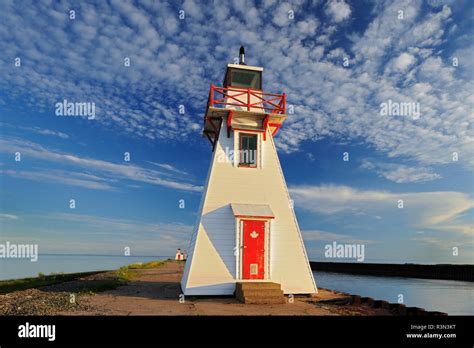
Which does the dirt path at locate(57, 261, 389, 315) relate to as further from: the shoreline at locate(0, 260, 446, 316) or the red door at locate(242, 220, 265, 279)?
the red door at locate(242, 220, 265, 279)

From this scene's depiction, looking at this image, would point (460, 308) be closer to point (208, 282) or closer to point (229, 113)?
point (208, 282)

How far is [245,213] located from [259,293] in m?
3.26

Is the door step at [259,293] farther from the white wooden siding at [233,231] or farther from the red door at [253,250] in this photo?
the white wooden siding at [233,231]

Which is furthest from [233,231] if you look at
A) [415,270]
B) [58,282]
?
[415,270]

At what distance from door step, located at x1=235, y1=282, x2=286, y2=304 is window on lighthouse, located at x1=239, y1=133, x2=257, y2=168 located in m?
5.36

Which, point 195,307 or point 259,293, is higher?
point 259,293

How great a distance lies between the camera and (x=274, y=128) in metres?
15.8

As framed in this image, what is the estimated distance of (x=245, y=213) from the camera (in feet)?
44.4

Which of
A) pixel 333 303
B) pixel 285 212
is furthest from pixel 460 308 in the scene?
pixel 285 212

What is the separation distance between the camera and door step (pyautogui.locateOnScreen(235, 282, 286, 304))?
12.0 metres

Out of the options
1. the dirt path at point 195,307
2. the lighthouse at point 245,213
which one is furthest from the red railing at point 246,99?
the dirt path at point 195,307

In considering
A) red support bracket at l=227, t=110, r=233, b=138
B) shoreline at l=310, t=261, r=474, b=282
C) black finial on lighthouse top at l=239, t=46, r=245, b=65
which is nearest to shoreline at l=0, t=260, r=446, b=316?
red support bracket at l=227, t=110, r=233, b=138

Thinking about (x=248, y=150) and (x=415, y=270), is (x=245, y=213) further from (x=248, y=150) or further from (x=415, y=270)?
(x=415, y=270)

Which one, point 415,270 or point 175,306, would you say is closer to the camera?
point 175,306
